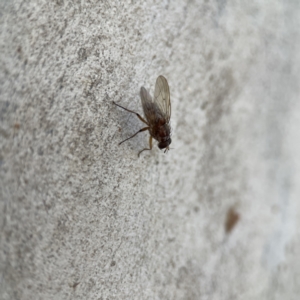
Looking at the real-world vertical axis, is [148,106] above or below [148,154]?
above

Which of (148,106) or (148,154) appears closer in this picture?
(148,106)

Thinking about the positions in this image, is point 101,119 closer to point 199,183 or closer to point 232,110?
point 199,183

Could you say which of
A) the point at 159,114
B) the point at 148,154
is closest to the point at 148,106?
the point at 159,114

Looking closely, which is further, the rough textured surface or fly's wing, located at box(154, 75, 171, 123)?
fly's wing, located at box(154, 75, 171, 123)

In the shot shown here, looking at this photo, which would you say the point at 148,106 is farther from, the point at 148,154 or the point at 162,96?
the point at 148,154
